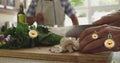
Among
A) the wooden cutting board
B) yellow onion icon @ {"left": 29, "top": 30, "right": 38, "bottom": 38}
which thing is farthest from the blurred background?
the wooden cutting board

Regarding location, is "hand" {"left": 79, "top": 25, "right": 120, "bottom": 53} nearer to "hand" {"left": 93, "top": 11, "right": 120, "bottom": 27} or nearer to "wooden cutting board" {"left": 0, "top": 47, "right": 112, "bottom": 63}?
"wooden cutting board" {"left": 0, "top": 47, "right": 112, "bottom": 63}

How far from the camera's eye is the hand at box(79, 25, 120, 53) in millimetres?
413

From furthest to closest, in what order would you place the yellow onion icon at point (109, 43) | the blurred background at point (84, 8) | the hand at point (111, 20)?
the blurred background at point (84, 8), the hand at point (111, 20), the yellow onion icon at point (109, 43)

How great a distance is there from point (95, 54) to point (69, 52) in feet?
0.24

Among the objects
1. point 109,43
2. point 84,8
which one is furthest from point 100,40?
point 84,8

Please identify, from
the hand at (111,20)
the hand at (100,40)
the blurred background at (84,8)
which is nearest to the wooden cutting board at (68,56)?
the hand at (100,40)

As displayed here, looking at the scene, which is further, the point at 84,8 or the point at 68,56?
the point at 84,8

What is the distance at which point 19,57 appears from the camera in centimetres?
50

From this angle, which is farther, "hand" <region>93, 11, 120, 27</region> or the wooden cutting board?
"hand" <region>93, 11, 120, 27</region>

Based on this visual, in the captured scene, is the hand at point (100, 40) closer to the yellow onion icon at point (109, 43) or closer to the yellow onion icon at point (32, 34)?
the yellow onion icon at point (109, 43)

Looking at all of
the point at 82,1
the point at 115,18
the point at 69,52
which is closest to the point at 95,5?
the point at 82,1

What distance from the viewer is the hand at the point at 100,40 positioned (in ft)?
1.36

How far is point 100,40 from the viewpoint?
0.42 metres

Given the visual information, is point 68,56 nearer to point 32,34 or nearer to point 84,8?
point 32,34
